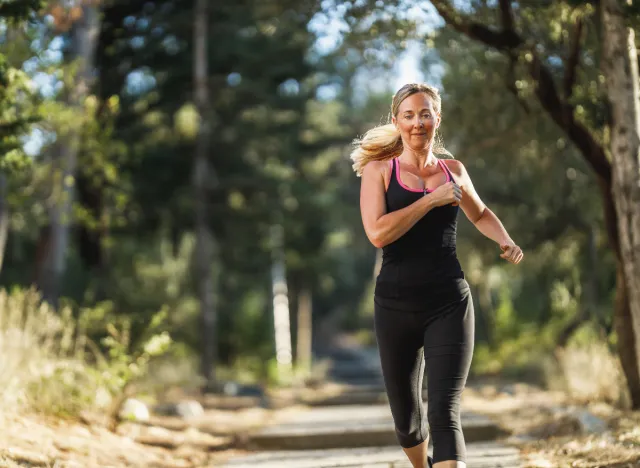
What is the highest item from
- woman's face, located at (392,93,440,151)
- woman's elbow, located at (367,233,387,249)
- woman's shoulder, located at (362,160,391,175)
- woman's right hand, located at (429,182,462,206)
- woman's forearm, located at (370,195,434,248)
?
woman's face, located at (392,93,440,151)

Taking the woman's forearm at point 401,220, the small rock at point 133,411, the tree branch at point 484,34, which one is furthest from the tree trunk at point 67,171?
the woman's forearm at point 401,220

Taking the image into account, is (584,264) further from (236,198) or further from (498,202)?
(236,198)

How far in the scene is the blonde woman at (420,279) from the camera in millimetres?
3902

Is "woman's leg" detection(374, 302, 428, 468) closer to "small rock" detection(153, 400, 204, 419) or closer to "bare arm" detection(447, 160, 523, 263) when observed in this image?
"bare arm" detection(447, 160, 523, 263)

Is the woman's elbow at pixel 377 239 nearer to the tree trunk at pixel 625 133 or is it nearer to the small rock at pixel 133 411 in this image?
the tree trunk at pixel 625 133

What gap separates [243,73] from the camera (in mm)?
22359

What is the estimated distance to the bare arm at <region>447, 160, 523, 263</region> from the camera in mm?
4148

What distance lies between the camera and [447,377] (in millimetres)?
3904

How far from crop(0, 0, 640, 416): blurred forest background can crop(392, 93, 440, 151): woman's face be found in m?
3.66

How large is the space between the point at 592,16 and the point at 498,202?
953 centimetres

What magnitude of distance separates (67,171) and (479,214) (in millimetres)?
→ 9405

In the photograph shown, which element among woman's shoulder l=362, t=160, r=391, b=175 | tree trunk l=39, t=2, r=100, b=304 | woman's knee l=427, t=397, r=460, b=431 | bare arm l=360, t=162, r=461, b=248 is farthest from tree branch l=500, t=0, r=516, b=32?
tree trunk l=39, t=2, r=100, b=304

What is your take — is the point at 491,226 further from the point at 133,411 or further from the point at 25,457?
the point at 133,411

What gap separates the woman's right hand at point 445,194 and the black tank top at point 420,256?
12 centimetres
